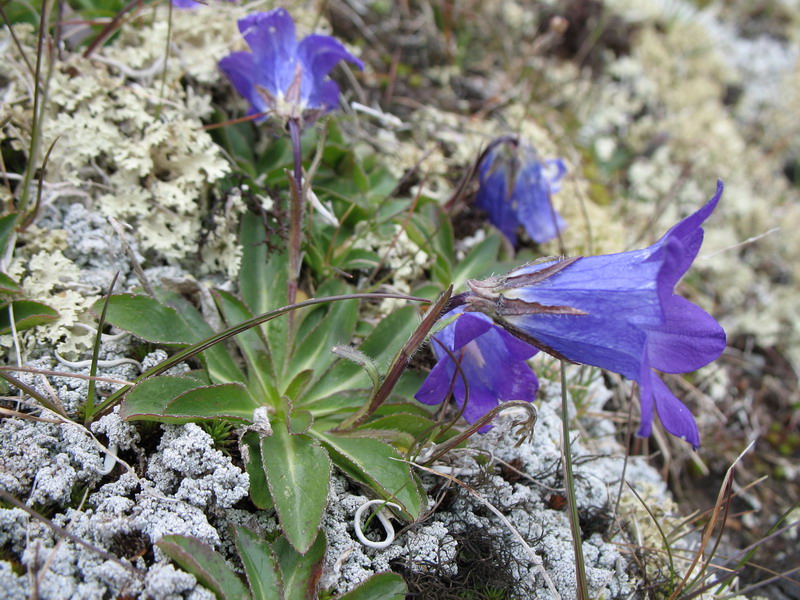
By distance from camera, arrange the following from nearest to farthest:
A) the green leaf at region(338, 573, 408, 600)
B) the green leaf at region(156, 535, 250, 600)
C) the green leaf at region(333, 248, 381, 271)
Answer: the green leaf at region(156, 535, 250, 600)
the green leaf at region(338, 573, 408, 600)
the green leaf at region(333, 248, 381, 271)

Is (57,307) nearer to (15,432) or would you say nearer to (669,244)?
(15,432)

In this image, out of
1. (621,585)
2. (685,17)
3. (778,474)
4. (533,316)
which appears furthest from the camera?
(685,17)

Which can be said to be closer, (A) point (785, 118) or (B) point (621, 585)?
(B) point (621, 585)

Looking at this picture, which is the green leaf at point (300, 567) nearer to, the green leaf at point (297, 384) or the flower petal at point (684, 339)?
the green leaf at point (297, 384)

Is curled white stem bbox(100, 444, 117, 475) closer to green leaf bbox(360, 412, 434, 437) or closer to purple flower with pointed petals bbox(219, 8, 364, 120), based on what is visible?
green leaf bbox(360, 412, 434, 437)

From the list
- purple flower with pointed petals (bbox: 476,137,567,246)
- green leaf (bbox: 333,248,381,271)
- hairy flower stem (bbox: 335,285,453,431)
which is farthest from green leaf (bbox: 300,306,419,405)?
purple flower with pointed petals (bbox: 476,137,567,246)

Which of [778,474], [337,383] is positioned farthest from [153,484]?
[778,474]

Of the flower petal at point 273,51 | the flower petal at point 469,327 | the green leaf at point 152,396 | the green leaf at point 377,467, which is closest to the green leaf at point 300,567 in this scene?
the green leaf at point 377,467
